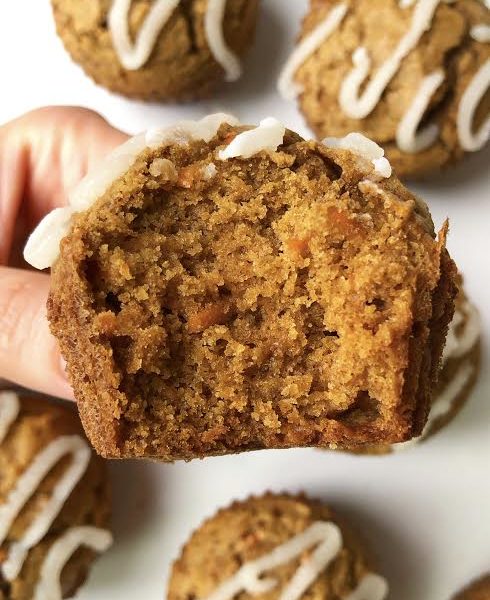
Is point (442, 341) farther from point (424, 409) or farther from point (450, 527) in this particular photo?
point (450, 527)

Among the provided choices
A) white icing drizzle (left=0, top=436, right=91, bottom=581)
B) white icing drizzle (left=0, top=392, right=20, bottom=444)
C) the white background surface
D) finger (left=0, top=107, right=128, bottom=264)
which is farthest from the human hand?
the white background surface

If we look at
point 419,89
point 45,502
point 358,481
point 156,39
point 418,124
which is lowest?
point 358,481

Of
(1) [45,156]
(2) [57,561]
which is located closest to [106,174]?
(1) [45,156]

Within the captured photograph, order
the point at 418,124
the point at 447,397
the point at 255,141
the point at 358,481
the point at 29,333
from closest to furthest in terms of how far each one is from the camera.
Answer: the point at 255,141 → the point at 29,333 → the point at 418,124 → the point at 447,397 → the point at 358,481

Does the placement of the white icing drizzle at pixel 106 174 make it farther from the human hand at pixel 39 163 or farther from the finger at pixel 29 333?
the human hand at pixel 39 163

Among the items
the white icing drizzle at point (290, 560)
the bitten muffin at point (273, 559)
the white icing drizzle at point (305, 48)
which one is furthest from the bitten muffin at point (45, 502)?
the white icing drizzle at point (305, 48)

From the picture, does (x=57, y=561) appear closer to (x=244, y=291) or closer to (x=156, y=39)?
(x=244, y=291)

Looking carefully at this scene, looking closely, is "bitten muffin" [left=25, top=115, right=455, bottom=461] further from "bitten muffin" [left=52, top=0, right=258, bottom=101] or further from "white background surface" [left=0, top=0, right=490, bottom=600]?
"white background surface" [left=0, top=0, right=490, bottom=600]
